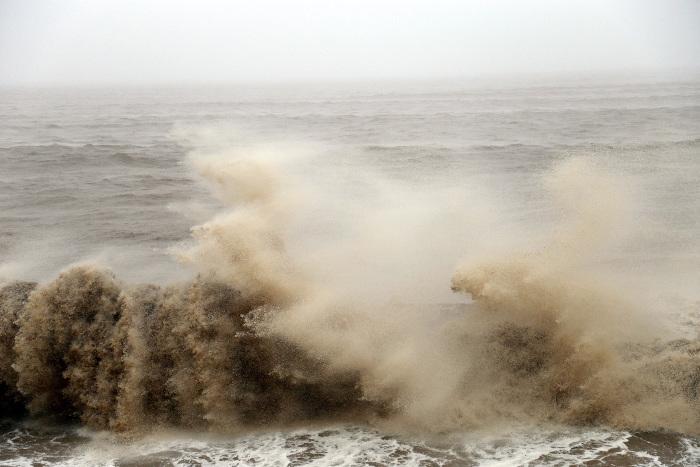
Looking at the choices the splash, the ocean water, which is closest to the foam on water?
the ocean water

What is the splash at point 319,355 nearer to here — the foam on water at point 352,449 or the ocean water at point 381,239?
the ocean water at point 381,239

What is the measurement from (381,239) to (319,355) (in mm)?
4230

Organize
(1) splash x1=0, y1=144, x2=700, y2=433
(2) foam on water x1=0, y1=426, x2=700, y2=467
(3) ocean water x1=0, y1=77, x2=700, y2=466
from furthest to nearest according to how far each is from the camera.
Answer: (1) splash x1=0, y1=144, x2=700, y2=433, (3) ocean water x1=0, y1=77, x2=700, y2=466, (2) foam on water x1=0, y1=426, x2=700, y2=467

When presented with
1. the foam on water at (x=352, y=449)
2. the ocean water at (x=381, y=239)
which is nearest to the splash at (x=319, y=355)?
the ocean water at (x=381, y=239)

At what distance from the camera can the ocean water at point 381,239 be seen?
616 cm

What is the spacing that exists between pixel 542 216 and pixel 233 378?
7857mm

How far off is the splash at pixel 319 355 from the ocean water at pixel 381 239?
5 cm

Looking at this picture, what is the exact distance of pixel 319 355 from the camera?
677 centimetres

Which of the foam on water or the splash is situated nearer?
the foam on water

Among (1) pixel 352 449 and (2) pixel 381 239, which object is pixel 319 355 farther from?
(2) pixel 381 239

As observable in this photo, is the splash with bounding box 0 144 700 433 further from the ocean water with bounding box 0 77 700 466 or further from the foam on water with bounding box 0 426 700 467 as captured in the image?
the foam on water with bounding box 0 426 700 467

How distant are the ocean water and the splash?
5 cm

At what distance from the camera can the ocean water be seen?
243 inches

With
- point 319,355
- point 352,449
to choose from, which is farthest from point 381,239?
point 352,449
